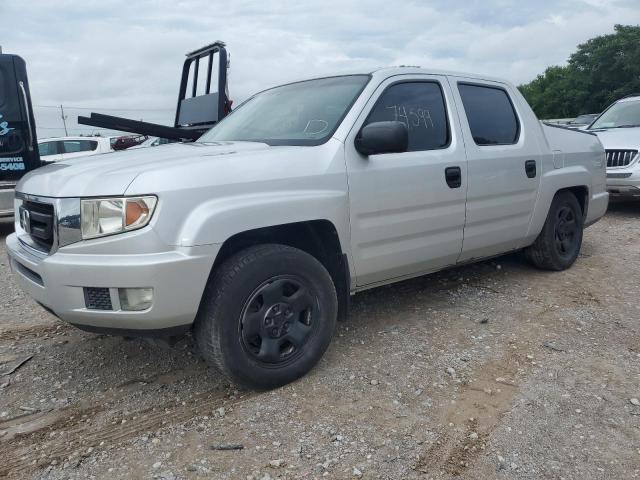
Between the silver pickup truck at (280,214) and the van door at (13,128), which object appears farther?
the van door at (13,128)

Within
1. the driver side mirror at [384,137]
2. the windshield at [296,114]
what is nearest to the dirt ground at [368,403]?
the driver side mirror at [384,137]

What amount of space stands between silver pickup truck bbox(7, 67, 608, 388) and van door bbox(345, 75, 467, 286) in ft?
0.03

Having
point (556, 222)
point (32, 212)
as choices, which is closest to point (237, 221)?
point (32, 212)

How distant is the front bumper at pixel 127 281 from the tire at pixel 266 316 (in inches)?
4.9

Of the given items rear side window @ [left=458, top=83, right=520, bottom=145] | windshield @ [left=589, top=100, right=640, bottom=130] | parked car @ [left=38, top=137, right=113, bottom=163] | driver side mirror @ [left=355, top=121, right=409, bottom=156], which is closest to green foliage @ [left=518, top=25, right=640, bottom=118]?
windshield @ [left=589, top=100, right=640, bottom=130]

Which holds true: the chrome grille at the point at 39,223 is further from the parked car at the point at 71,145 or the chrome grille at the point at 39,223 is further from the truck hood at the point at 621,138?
the parked car at the point at 71,145

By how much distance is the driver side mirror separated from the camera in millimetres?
3076

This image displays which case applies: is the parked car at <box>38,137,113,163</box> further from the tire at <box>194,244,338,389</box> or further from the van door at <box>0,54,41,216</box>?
the tire at <box>194,244,338,389</box>

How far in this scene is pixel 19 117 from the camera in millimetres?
7273

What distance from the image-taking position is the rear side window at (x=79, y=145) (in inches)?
488

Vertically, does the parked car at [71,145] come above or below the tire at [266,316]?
above

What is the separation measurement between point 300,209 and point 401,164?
0.86 m

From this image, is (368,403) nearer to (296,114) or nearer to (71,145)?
(296,114)

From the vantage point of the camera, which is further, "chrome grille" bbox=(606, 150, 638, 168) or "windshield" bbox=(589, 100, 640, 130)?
"windshield" bbox=(589, 100, 640, 130)
